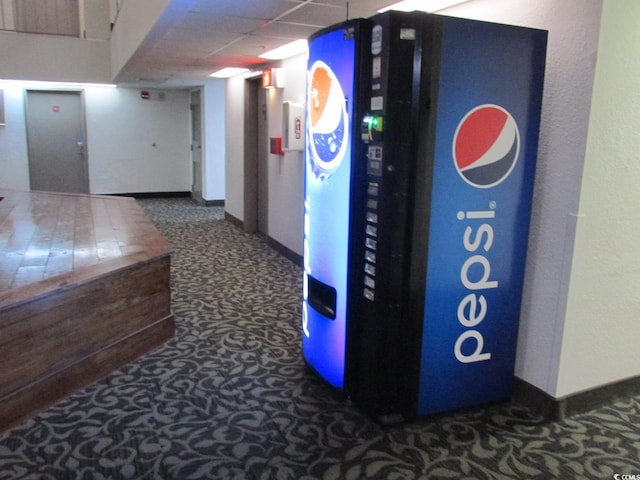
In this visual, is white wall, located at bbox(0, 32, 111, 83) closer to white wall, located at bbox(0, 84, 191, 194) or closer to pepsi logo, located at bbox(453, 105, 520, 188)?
white wall, located at bbox(0, 84, 191, 194)

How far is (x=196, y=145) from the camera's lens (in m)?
10.5

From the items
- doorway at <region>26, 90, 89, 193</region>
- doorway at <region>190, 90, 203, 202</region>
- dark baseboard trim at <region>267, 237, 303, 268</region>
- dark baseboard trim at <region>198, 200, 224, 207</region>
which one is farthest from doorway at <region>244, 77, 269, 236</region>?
doorway at <region>26, 90, 89, 193</region>

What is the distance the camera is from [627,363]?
291cm

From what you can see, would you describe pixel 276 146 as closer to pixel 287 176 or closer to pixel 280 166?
pixel 280 166

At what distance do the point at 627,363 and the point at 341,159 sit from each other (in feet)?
6.39

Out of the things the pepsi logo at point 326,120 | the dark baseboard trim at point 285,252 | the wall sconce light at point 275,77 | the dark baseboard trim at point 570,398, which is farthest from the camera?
the wall sconce light at point 275,77

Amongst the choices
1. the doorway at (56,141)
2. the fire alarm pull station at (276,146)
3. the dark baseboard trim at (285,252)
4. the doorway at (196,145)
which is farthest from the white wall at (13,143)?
the fire alarm pull station at (276,146)

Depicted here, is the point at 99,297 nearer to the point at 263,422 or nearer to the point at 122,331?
the point at 122,331

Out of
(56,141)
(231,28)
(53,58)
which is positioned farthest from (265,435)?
(56,141)

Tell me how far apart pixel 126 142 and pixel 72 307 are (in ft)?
27.9

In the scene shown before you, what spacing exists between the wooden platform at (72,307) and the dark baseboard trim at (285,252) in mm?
1856

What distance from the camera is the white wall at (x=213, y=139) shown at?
9.38 m

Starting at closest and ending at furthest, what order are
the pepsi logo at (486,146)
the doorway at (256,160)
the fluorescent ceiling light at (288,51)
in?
the pepsi logo at (486,146) → the fluorescent ceiling light at (288,51) → the doorway at (256,160)

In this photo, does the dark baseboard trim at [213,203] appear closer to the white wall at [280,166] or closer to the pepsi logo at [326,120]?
the white wall at [280,166]
